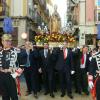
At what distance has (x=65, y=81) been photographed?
42.2 feet

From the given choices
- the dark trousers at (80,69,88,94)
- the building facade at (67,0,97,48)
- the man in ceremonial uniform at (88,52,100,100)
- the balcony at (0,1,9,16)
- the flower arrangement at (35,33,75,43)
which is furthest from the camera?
the building facade at (67,0,97,48)

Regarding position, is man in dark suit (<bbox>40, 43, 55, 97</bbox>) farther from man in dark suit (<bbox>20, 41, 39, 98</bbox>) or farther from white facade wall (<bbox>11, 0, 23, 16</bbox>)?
white facade wall (<bbox>11, 0, 23, 16</bbox>)

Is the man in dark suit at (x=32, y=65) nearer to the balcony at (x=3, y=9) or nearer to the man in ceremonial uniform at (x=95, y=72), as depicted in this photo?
the man in ceremonial uniform at (x=95, y=72)

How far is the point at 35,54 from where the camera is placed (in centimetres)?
1279

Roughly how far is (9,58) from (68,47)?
16.6 ft

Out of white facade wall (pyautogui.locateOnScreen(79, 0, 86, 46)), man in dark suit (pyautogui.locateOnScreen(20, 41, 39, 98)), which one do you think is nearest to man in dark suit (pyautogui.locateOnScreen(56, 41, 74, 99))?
man in dark suit (pyautogui.locateOnScreen(20, 41, 39, 98))

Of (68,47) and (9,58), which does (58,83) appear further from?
(9,58)

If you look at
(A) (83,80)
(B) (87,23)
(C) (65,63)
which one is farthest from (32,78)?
(B) (87,23)

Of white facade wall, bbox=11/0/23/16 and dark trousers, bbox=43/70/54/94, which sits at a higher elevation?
white facade wall, bbox=11/0/23/16

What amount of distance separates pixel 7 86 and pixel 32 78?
4399 millimetres

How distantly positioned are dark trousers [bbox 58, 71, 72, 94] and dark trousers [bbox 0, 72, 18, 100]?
4.38 meters

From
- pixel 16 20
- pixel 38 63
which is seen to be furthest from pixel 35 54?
pixel 16 20

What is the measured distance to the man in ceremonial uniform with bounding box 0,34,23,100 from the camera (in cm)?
840

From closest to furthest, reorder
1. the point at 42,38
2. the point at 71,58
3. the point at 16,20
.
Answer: the point at 71,58 → the point at 42,38 → the point at 16,20
